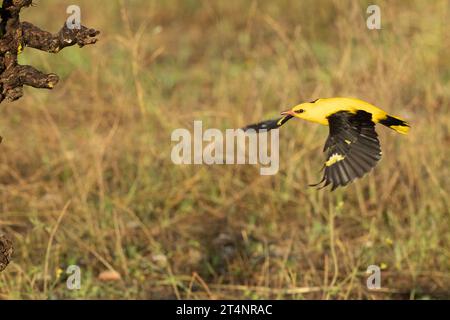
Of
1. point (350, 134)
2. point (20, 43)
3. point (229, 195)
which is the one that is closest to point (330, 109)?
point (350, 134)

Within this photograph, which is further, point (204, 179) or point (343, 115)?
point (204, 179)

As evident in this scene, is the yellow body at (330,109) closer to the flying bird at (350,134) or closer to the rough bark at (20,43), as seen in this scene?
the flying bird at (350,134)

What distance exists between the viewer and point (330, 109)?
2.22m

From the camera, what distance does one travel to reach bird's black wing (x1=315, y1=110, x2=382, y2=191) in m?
2.23

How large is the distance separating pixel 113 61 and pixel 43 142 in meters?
1.22

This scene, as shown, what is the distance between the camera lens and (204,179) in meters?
4.25

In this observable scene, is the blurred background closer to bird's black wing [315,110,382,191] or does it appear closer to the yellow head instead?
bird's black wing [315,110,382,191]

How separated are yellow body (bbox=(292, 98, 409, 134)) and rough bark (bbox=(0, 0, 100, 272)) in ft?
1.71

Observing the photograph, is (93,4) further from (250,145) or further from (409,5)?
(250,145)

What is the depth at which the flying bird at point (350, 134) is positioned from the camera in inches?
87.4

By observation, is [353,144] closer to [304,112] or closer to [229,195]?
[304,112]

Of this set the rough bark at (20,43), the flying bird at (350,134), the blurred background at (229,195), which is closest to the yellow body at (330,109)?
the flying bird at (350,134)

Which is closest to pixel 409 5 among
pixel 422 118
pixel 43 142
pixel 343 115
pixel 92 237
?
pixel 422 118

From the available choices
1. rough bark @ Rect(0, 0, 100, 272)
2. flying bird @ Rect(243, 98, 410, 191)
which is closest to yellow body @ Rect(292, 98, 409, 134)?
flying bird @ Rect(243, 98, 410, 191)
